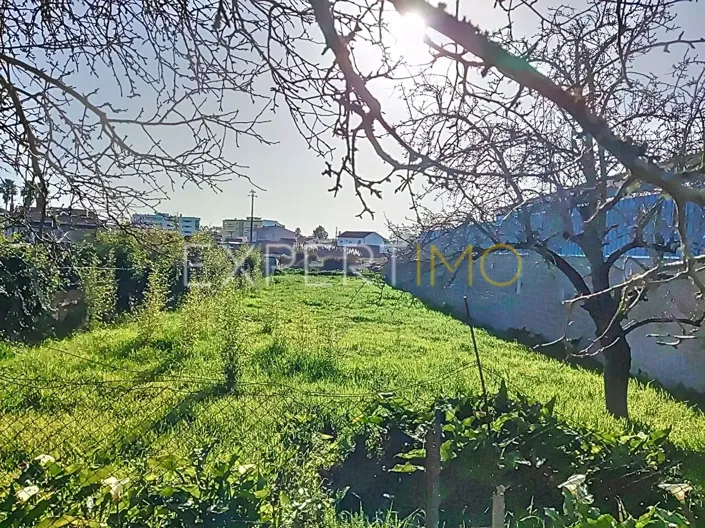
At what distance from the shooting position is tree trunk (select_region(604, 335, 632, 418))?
4.65m

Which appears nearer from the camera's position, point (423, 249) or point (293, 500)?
point (293, 500)

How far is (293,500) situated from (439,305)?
43.9ft

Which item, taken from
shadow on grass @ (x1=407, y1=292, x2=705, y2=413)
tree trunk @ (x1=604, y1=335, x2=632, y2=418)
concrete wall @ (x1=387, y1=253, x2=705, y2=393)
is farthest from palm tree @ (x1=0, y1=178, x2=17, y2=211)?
tree trunk @ (x1=604, y1=335, x2=632, y2=418)

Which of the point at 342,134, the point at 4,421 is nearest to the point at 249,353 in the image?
the point at 4,421

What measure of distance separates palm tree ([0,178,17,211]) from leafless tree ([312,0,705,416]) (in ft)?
7.49

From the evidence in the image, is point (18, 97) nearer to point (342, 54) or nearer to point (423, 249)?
point (342, 54)

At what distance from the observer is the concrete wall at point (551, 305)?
6.06 m

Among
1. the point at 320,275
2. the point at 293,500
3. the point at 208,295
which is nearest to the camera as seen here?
the point at 293,500

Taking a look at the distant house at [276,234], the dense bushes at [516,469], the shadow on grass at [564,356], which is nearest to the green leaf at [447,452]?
the dense bushes at [516,469]

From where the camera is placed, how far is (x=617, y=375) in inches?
184

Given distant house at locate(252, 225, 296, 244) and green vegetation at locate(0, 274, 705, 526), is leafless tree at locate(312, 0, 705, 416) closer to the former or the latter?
green vegetation at locate(0, 274, 705, 526)

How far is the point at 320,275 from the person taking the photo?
27000 millimetres

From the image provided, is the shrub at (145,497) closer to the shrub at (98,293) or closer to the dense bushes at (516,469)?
the dense bushes at (516,469)

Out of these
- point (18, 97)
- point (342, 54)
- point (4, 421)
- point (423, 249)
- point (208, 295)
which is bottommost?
point (4, 421)
